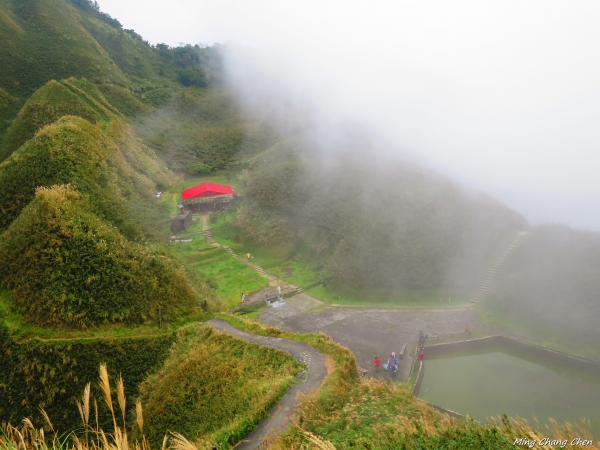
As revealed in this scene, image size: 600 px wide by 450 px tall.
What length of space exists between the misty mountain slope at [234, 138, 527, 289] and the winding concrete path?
9.62 meters

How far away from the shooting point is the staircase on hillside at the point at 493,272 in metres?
20.0

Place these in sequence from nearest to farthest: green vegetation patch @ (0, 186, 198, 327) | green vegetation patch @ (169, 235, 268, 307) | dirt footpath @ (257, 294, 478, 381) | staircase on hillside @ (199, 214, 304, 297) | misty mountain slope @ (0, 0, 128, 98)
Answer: green vegetation patch @ (0, 186, 198, 327), dirt footpath @ (257, 294, 478, 381), green vegetation patch @ (169, 235, 268, 307), staircase on hillside @ (199, 214, 304, 297), misty mountain slope @ (0, 0, 128, 98)

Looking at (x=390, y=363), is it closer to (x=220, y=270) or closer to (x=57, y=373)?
(x=57, y=373)

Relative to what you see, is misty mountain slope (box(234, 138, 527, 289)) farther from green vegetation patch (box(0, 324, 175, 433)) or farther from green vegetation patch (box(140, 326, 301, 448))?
green vegetation patch (box(0, 324, 175, 433))

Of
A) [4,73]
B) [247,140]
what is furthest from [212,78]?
[4,73]

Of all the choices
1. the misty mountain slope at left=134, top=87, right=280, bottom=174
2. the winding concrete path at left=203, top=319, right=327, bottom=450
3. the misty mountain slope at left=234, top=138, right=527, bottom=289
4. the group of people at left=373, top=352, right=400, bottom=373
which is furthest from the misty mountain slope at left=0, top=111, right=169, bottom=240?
the misty mountain slope at left=134, top=87, right=280, bottom=174

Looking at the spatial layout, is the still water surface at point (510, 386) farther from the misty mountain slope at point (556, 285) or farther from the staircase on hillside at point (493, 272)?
the staircase on hillside at point (493, 272)

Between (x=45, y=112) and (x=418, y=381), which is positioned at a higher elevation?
(x=45, y=112)

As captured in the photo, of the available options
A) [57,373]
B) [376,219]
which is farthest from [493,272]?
[57,373]

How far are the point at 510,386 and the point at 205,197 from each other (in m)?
24.6

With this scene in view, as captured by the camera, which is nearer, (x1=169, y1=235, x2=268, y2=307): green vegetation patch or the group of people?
the group of people

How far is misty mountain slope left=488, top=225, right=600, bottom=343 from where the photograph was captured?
16.8 meters

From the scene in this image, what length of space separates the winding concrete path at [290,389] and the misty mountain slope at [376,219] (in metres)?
9.62

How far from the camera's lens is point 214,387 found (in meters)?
10.5
